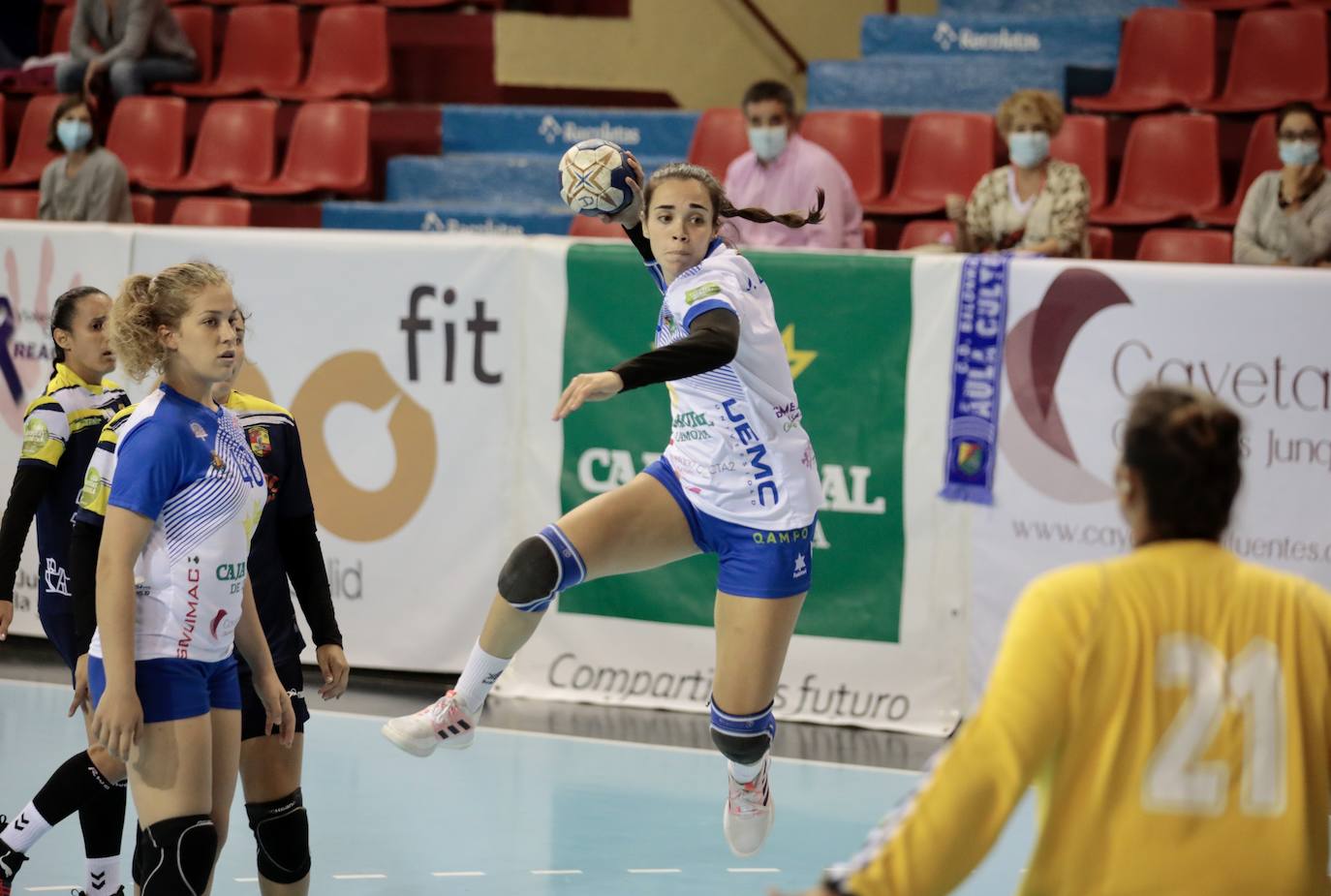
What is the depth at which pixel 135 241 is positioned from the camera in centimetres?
808

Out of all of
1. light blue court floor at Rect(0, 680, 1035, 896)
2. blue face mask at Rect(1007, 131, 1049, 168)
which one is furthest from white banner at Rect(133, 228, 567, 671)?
blue face mask at Rect(1007, 131, 1049, 168)

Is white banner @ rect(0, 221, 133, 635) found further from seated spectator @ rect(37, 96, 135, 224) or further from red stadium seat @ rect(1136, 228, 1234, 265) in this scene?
red stadium seat @ rect(1136, 228, 1234, 265)

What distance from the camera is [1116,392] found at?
6.83 metres

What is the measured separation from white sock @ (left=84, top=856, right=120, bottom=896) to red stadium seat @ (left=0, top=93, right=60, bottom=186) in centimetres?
814

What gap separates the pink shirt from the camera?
8.39m

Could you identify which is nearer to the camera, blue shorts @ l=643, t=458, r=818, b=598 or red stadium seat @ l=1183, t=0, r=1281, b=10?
blue shorts @ l=643, t=458, r=818, b=598

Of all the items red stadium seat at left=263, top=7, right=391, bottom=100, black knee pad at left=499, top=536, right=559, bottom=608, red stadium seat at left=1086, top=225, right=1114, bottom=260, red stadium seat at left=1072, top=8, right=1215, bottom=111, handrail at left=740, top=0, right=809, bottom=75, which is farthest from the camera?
handrail at left=740, top=0, right=809, bottom=75

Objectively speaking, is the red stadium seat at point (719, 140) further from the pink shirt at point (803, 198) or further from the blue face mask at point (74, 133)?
the blue face mask at point (74, 133)

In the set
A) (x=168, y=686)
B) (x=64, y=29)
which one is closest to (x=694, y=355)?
(x=168, y=686)

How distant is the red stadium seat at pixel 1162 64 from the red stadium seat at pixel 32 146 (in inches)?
266

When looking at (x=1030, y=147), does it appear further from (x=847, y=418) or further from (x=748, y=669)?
Answer: (x=748, y=669)

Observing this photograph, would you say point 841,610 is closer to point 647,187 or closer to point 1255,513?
point 1255,513

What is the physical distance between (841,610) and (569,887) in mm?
2349

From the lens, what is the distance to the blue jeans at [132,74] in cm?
1141
